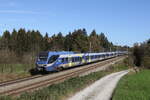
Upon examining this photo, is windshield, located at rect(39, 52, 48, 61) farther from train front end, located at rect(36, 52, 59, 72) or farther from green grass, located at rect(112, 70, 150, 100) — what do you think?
green grass, located at rect(112, 70, 150, 100)

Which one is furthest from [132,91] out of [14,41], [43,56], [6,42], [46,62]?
[14,41]

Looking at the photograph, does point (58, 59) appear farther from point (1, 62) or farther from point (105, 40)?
point (105, 40)

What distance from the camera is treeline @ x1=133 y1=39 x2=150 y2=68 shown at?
6131 cm

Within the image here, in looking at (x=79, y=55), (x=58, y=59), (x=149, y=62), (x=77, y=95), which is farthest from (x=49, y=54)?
(x=149, y=62)

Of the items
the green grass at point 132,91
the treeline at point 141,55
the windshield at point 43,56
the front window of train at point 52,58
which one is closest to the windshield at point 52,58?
the front window of train at point 52,58

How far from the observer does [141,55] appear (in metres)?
62.8

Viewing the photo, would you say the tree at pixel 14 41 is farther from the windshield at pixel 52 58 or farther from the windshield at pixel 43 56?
the windshield at pixel 52 58

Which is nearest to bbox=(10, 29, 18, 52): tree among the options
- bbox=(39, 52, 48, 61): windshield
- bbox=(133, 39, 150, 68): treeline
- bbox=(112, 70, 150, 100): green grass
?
bbox=(133, 39, 150, 68): treeline

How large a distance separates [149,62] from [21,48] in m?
54.7

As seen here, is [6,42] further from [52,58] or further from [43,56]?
[52,58]

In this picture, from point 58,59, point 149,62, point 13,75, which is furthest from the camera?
point 149,62

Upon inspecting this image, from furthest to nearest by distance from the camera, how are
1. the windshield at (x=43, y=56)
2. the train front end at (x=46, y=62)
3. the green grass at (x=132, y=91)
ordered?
the windshield at (x=43, y=56) < the train front end at (x=46, y=62) < the green grass at (x=132, y=91)

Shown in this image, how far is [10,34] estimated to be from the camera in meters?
110

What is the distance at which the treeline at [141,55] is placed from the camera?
61.3 m
